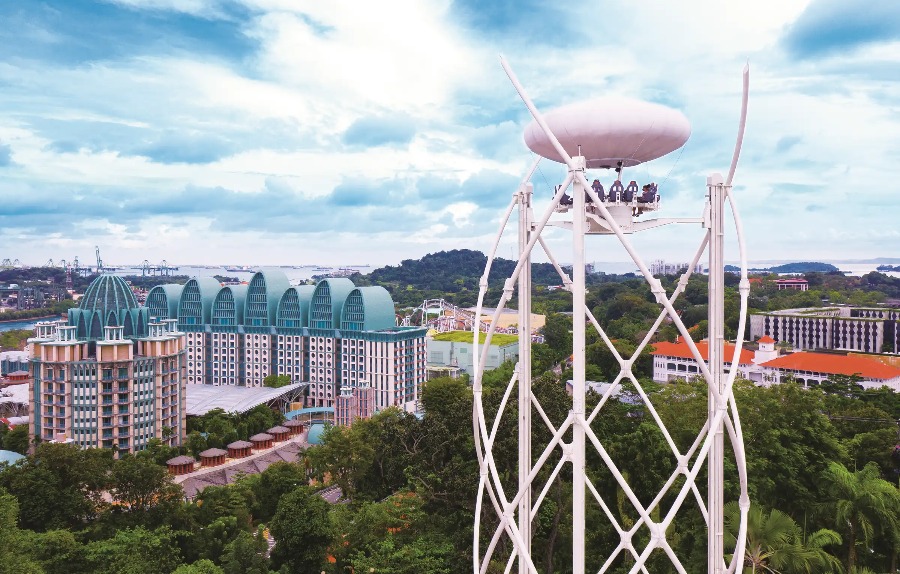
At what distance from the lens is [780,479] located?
1833cm

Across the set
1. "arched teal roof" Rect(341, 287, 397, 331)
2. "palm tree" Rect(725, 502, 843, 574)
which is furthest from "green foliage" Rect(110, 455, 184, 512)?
"arched teal roof" Rect(341, 287, 397, 331)

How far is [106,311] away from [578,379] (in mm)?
34107

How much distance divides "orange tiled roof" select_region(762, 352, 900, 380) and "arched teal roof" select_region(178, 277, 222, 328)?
133 feet

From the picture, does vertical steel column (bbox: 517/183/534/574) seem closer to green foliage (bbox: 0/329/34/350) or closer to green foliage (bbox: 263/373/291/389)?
green foliage (bbox: 263/373/291/389)

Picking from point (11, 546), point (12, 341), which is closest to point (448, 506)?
point (11, 546)

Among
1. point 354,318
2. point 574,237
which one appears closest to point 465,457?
point 574,237

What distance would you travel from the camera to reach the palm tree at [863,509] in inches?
622

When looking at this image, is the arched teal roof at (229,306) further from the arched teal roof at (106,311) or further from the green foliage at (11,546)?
the green foliage at (11,546)

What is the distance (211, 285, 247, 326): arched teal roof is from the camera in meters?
53.0

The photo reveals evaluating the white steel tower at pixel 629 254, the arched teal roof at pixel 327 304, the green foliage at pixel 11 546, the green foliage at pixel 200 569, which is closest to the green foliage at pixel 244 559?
the green foliage at pixel 200 569

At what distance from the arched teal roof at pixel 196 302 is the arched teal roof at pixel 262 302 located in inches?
147

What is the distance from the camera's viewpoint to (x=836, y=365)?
41.7m

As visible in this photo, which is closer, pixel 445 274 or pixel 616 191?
pixel 616 191

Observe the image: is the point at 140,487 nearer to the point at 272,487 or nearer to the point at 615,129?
the point at 272,487
